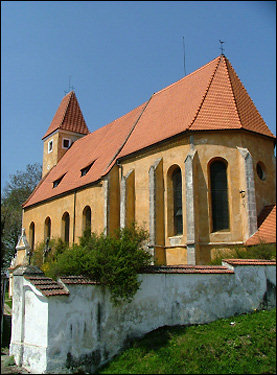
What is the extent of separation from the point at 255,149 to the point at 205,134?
96.1 inches

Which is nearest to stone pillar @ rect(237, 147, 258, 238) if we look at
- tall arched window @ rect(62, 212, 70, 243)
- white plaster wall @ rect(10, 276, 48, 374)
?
white plaster wall @ rect(10, 276, 48, 374)

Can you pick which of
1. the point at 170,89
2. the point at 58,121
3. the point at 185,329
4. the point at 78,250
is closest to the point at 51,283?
the point at 78,250

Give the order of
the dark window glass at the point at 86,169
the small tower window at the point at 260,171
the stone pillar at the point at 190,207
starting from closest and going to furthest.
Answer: the stone pillar at the point at 190,207 < the small tower window at the point at 260,171 < the dark window glass at the point at 86,169

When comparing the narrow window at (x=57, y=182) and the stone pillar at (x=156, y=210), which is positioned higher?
the narrow window at (x=57, y=182)

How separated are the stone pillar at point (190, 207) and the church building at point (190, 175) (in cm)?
4

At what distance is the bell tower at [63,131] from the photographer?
36.9m

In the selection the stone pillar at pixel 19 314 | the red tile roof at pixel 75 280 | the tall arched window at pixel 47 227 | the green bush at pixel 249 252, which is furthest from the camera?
the tall arched window at pixel 47 227

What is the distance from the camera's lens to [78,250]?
13.0 m

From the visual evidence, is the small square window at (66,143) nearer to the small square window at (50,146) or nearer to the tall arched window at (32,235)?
the small square window at (50,146)

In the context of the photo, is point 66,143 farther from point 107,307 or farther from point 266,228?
point 107,307

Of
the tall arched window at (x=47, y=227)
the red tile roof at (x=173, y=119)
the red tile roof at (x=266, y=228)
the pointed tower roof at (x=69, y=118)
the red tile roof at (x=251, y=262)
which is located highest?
the pointed tower roof at (x=69, y=118)

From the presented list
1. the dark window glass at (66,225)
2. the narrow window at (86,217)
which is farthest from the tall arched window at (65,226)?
the narrow window at (86,217)

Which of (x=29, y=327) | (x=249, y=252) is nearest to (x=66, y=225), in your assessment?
(x=249, y=252)

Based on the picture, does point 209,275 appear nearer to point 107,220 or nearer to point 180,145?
point 180,145
